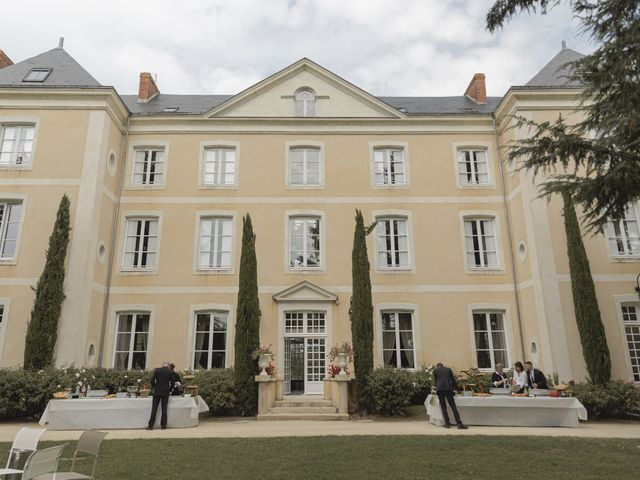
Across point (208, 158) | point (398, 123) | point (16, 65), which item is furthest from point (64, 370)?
point (398, 123)

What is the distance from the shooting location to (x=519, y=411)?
391 inches

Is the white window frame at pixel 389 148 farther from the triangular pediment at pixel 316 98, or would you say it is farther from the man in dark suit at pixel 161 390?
the man in dark suit at pixel 161 390

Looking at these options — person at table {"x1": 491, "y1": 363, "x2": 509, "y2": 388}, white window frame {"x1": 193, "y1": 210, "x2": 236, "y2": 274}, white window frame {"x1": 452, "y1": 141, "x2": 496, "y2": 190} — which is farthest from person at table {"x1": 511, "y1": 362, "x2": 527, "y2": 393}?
white window frame {"x1": 193, "y1": 210, "x2": 236, "y2": 274}

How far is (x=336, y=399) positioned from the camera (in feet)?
39.3

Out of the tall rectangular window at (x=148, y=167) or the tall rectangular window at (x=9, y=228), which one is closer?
the tall rectangular window at (x=9, y=228)

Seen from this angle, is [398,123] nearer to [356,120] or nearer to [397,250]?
[356,120]

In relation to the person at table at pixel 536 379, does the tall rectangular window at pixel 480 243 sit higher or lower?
higher

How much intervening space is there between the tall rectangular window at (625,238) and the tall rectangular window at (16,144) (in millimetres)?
18282

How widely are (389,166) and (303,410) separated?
28.9ft

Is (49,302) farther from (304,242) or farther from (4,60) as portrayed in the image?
(4,60)

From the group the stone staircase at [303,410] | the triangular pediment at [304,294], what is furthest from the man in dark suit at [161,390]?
the triangular pediment at [304,294]

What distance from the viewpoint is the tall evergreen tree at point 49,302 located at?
12.0 m

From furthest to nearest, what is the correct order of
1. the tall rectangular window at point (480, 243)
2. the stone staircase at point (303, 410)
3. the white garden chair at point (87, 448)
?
the tall rectangular window at point (480, 243) → the stone staircase at point (303, 410) → the white garden chair at point (87, 448)

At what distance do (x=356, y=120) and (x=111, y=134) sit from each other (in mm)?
8359
